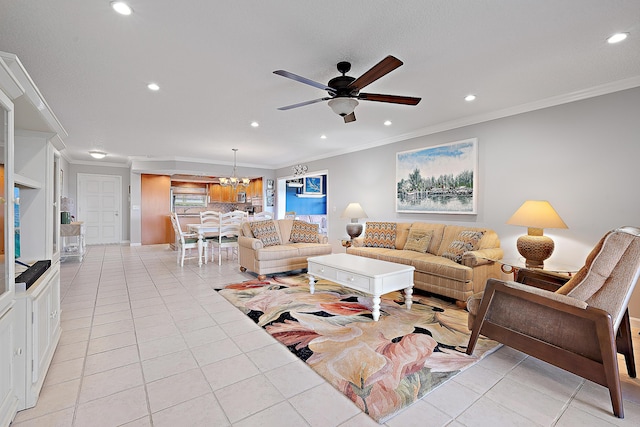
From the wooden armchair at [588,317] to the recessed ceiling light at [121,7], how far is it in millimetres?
3174

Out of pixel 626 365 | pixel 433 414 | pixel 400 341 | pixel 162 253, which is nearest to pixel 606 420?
pixel 626 365

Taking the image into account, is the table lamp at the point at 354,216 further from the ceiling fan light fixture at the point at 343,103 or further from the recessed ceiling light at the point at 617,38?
the recessed ceiling light at the point at 617,38

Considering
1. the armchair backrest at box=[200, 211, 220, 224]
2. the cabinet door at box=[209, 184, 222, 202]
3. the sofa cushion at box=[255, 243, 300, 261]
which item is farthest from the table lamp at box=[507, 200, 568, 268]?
the cabinet door at box=[209, 184, 222, 202]

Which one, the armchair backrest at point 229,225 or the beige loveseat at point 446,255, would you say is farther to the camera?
the armchair backrest at point 229,225

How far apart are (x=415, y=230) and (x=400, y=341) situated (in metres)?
2.38

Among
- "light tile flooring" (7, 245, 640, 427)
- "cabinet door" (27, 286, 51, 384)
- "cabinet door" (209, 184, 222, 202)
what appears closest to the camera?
"light tile flooring" (7, 245, 640, 427)

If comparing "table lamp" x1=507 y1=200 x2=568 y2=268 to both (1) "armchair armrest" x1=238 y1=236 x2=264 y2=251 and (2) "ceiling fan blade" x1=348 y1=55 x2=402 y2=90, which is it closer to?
(2) "ceiling fan blade" x1=348 y1=55 x2=402 y2=90

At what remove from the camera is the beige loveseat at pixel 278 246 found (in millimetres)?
4578

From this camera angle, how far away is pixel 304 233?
17.5 ft

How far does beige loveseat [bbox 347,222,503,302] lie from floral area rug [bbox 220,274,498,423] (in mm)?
256

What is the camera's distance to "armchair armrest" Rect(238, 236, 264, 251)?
4.58m

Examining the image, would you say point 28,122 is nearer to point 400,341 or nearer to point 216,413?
point 216,413

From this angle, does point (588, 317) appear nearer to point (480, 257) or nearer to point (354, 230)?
point (480, 257)

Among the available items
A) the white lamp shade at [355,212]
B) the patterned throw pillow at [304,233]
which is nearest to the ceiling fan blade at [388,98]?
the white lamp shade at [355,212]
